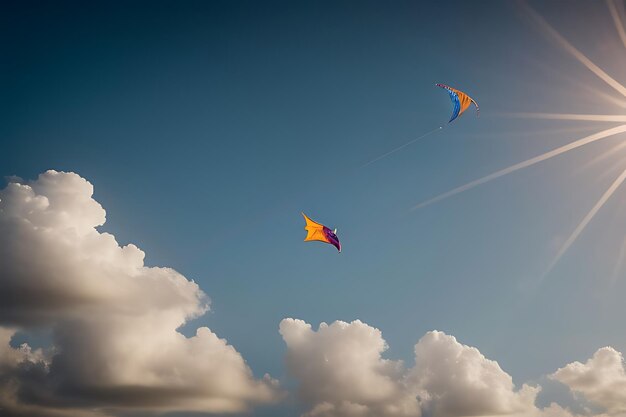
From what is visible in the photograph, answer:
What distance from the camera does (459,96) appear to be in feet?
136

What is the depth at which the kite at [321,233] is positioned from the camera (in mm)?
40719

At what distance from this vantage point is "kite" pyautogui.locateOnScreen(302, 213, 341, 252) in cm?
4072

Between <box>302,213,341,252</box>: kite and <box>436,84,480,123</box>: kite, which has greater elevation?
<box>436,84,480,123</box>: kite

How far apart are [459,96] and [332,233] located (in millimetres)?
26050

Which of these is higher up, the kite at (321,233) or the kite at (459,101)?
the kite at (459,101)

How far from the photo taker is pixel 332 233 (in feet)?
134

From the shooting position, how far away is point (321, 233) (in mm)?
41188

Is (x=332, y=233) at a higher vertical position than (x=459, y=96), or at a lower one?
lower

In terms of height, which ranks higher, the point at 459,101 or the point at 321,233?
the point at 459,101
